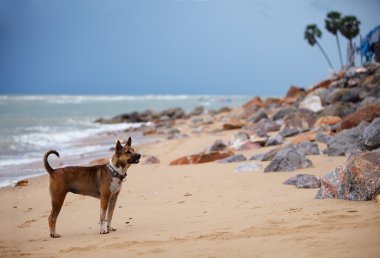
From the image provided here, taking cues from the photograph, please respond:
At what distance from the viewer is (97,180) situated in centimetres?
789

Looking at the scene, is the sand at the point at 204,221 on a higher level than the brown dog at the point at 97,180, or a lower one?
lower

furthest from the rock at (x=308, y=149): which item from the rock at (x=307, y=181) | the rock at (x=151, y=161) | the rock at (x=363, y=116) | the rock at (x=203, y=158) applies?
the rock at (x=151, y=161)

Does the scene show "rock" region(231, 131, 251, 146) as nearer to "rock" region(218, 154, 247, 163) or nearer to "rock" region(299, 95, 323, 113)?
"rock" region(218, 154, 247, 163)

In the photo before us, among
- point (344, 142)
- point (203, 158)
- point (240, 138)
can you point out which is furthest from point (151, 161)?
point (344, 142)

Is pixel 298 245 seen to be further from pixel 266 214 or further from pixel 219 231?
pixel 266 214

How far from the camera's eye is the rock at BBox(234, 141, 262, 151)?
56.5 feet

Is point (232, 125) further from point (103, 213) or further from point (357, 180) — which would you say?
point (103, 213)

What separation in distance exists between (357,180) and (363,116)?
30.4 feet

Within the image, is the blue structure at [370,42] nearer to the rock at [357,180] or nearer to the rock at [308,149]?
the rock at [308,149]

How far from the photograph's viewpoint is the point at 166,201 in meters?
10.0

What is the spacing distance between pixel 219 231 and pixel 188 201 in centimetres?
316

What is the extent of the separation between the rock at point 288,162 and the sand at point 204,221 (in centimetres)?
24

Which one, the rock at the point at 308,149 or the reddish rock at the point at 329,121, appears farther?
the reddish rock at the point at 329,121

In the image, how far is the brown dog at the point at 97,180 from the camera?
7.72 metres
